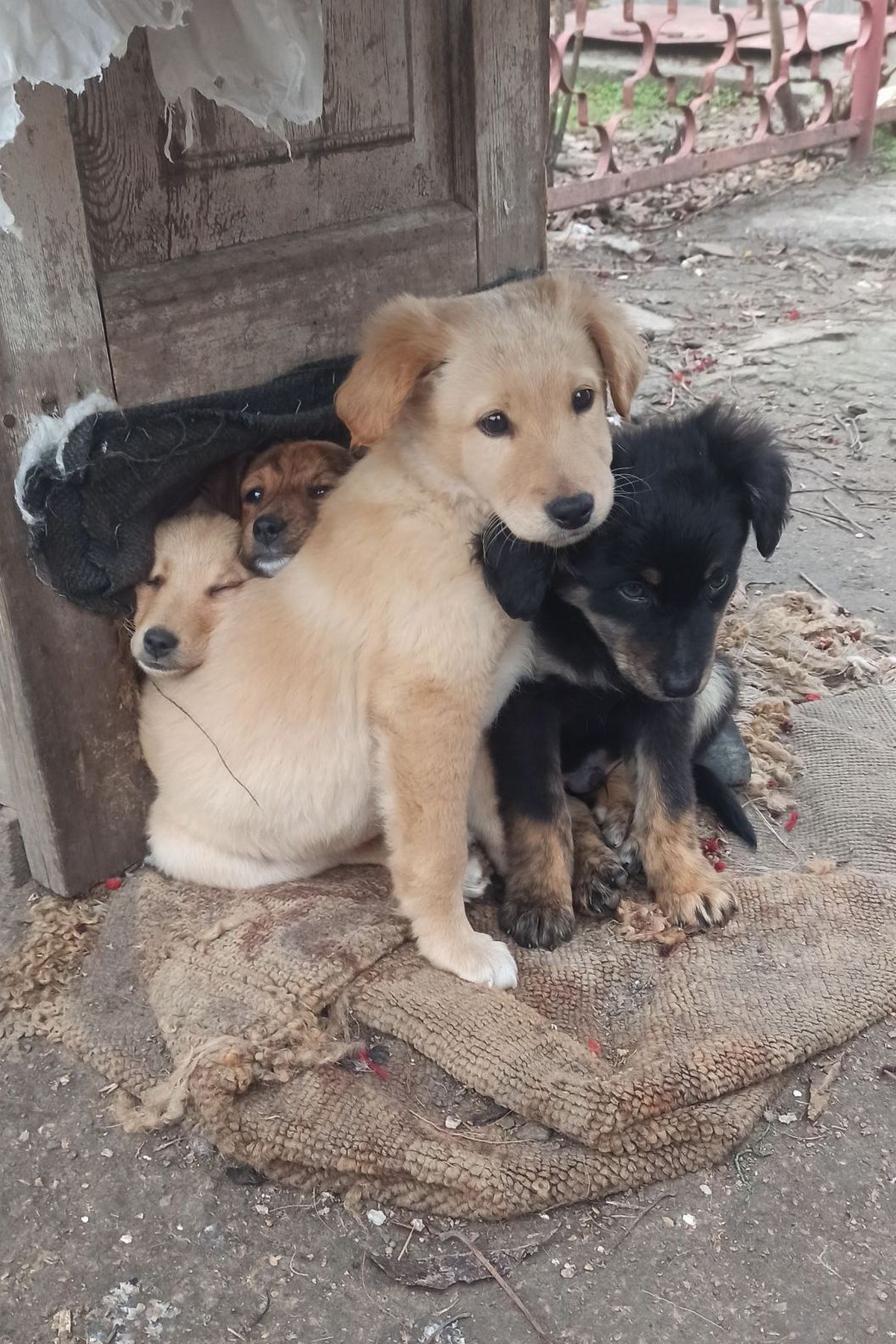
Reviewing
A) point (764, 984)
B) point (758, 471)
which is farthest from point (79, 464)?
point (764, 984)

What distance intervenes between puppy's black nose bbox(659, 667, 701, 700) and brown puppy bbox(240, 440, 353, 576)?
1022mm

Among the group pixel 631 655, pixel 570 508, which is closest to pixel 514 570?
pixel 570 508

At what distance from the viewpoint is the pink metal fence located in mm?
9531

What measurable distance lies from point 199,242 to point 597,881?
202cm

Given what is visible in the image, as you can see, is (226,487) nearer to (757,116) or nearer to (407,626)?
(407,626)

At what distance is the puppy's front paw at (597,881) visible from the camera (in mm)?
3346

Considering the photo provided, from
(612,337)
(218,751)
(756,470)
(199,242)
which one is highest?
(199,242)

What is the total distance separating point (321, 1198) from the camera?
2.58 meters

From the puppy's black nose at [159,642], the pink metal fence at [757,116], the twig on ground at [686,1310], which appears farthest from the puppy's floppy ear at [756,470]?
the pink metal fence at [757,116]

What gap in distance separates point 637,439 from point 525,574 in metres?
0.58

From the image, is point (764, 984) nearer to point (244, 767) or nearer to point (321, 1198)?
point (321, 1198)

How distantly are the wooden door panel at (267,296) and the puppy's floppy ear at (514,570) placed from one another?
2.89 feet

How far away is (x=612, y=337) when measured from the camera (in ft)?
9.37

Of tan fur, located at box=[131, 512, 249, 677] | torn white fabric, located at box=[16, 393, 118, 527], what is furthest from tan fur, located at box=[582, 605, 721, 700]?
torn white fabric, located at box=[16, 393, 118, 527]
